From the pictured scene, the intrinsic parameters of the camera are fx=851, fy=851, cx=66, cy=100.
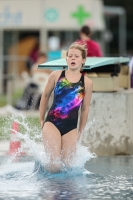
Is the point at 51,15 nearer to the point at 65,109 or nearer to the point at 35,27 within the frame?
the point at 35,27

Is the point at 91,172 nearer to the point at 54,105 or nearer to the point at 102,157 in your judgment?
the point at 54,105

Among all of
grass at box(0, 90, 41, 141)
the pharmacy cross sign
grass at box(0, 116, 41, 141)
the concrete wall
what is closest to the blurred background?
the pharmacy cross sign

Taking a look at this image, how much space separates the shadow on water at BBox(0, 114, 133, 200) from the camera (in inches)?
321

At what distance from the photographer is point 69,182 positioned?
355 inches

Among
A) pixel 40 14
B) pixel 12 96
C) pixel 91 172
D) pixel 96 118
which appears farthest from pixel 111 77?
pixel 40 14

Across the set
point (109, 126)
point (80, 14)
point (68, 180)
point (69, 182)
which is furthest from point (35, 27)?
point (69, 182)

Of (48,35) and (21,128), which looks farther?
(48,35)

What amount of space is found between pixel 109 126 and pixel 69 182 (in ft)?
10.2

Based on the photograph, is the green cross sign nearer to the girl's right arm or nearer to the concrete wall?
the concrete wall

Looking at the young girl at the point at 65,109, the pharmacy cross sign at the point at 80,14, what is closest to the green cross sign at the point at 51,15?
the pharmacy cross sign at the point at 80,14

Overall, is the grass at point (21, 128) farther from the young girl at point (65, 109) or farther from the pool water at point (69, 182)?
the young girl at point (65, 109)

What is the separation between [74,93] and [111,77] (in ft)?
8.69

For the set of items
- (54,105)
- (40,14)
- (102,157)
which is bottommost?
(102,157)

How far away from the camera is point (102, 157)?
38.8 feet
